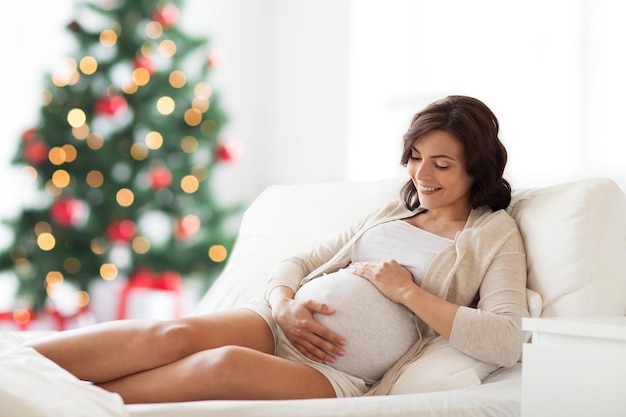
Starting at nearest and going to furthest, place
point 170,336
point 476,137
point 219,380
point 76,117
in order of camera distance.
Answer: point 219,380 < point 170,336 < point 476,137 < point 76,117

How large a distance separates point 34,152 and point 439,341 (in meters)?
2.54

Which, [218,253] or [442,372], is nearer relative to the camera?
[442,372]

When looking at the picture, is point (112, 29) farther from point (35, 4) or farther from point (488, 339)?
point (488, 339)

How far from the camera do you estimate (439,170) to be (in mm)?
1668

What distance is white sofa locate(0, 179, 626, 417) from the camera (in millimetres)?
1084

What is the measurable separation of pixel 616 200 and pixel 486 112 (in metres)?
0.33

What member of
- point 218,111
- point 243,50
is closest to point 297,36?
point 243,50

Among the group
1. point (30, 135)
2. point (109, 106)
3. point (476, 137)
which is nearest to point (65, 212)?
point (30, 135)

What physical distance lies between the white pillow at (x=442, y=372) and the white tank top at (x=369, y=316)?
62mm

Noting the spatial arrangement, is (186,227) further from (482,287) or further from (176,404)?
(176,404)

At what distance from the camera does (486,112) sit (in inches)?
66.4

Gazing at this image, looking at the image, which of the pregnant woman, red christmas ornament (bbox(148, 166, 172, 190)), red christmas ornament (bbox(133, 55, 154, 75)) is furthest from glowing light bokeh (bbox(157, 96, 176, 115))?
the pregnant woman

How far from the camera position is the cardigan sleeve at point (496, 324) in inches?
56.4

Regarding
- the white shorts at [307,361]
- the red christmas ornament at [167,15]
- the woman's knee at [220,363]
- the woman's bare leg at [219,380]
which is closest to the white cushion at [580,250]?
the white shorts at [307,361]
